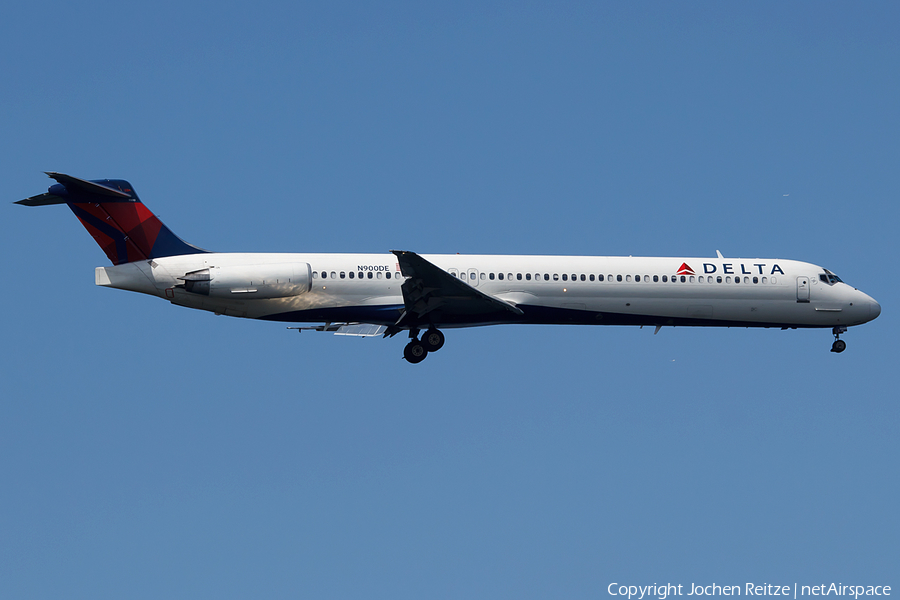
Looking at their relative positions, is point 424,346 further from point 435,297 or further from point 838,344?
point 838,344

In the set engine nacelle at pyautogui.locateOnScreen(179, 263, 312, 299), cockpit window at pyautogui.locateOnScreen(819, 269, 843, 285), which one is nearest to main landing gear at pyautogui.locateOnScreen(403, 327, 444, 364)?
engine nacelle at pyautogui.locateOnScreen(179, 263, 312, 299)

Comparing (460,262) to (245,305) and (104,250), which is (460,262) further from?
(104,250)

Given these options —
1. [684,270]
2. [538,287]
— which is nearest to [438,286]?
[538,287]

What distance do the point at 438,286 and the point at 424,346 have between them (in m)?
2.71

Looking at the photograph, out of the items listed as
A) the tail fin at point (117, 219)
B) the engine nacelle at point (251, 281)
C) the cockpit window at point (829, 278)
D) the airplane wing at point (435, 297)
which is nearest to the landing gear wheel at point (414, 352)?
the airplane wing at point (435, 297)

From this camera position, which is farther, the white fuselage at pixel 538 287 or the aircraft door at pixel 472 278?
the aircraft door at pixel 472 278

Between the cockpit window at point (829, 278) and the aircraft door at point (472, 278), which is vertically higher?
the cockpit window at point (829, 278)

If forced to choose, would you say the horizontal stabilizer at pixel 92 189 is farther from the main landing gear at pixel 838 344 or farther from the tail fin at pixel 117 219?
the main landing gear at pixel 838 344

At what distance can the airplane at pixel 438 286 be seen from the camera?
3011 centimetres

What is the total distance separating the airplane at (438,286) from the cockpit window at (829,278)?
5 cm

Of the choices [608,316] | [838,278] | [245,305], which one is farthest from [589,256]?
[245,305]

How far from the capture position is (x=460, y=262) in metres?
32.3

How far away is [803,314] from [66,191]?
24.0 metres

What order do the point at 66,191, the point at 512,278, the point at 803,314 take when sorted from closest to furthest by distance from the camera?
the point at 66,191, the point at 512,278, the point at 803,314
